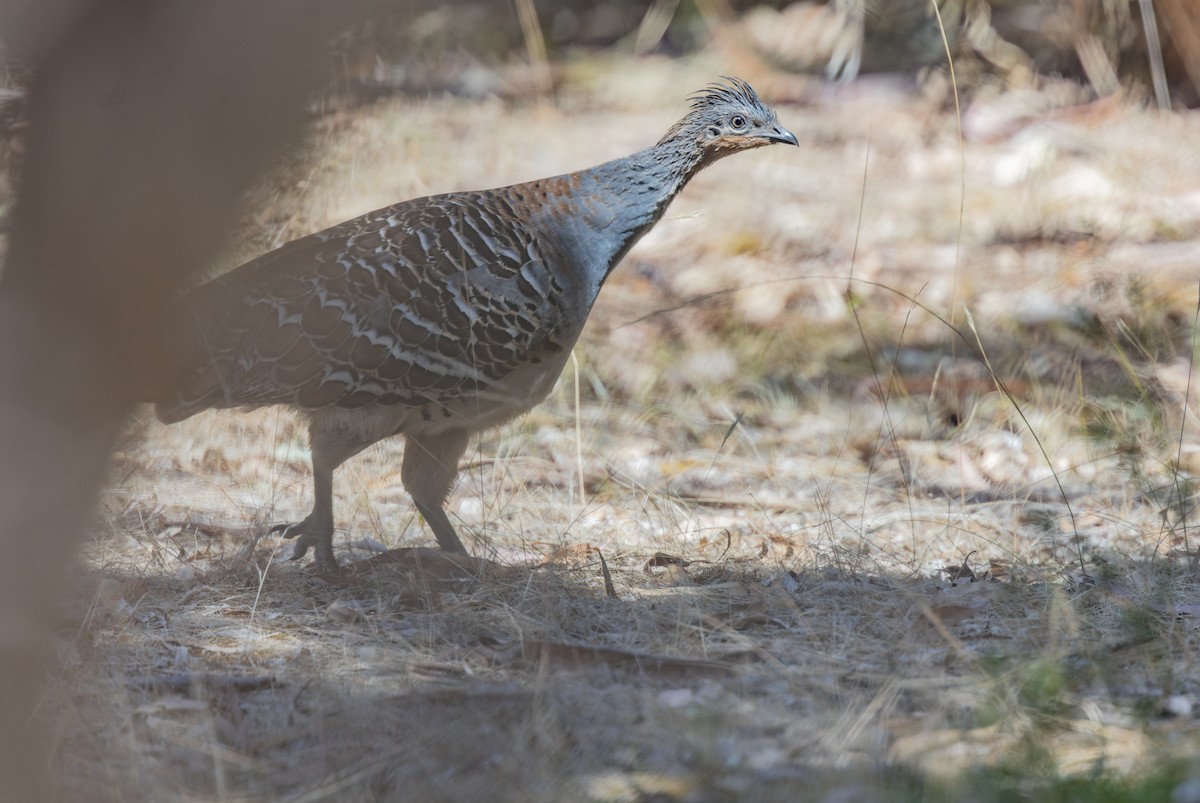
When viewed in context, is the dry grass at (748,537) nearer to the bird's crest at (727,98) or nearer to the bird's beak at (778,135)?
the bird's beak at (778,135)

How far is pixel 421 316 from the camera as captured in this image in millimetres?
4219

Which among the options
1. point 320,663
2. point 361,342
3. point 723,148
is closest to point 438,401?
point 361,342

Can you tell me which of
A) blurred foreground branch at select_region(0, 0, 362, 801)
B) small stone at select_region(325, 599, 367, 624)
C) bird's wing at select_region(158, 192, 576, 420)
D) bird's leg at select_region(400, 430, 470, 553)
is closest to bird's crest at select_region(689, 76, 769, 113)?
bird's wing at select_region(158, 192, 576, 420)

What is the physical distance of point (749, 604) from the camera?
382 cm

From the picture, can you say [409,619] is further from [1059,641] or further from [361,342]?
[1059,641]

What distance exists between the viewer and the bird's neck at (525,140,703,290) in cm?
449

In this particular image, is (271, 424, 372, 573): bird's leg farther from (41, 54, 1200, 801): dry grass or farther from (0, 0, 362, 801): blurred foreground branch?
(0, 0, 362, 801): blurred foreground branch

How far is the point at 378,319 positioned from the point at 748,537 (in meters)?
1.76

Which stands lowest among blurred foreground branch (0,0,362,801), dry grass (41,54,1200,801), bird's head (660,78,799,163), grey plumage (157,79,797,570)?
dry grass (41,54,1200,801)

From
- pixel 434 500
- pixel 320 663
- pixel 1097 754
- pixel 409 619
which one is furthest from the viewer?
pixel 434 500

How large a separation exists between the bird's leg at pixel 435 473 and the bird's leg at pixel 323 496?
0.32m

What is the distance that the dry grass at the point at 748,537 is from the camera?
109 inches

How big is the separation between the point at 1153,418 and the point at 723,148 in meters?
2.52

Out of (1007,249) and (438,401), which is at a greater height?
(438,401)
